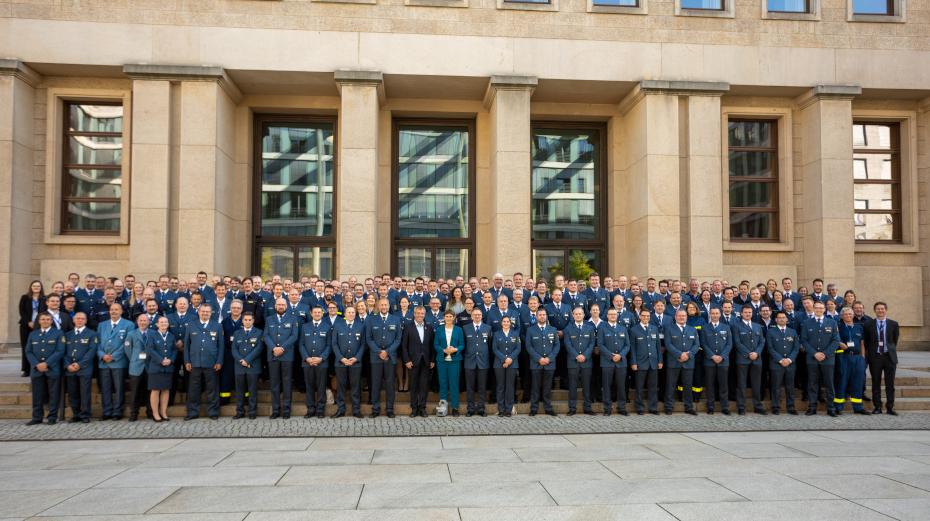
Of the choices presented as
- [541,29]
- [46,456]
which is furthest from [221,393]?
[541,29]

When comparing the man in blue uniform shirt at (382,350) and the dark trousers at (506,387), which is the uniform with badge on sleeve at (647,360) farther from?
the man in blue uniform shirt at (382,350)

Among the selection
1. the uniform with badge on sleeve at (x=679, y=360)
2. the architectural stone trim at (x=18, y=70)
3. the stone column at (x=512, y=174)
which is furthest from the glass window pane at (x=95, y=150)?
the uniform with badge on sleeve at (x=679, y=360)

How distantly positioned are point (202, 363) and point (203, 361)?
1.4 inches

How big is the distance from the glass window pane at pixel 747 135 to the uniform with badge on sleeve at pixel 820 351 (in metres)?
9.08

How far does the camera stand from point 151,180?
16.8 metres

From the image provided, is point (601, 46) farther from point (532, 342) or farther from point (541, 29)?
point (532, 342)

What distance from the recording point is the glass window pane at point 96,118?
18.3 m

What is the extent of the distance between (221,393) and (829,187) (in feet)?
53.9

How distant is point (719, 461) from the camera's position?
8.35 metres

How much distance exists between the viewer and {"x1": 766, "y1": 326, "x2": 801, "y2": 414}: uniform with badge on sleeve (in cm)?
1206

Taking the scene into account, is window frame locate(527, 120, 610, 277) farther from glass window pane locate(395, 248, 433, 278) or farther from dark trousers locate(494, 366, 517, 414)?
dark trousers locate(494, 366, 517, 414)

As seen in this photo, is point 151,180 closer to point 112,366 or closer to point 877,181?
point 112,366

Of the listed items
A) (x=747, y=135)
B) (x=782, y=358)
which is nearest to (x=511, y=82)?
(x=747, y=135)

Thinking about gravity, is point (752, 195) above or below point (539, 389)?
above
